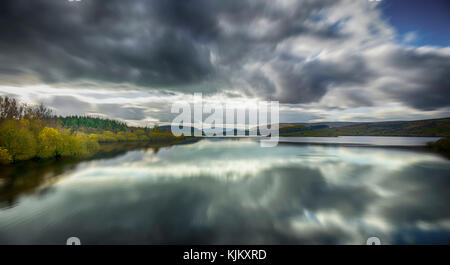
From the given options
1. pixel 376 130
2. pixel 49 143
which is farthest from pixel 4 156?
pixel 376 130

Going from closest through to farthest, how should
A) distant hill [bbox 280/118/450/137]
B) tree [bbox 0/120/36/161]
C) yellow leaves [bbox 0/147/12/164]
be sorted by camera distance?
yellow leaves [bbox 0/147/12/164] < tree [bbox 0/120/36/161] < distant hill [bbox 280/118/450/137]

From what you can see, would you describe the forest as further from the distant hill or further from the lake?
the distant hill

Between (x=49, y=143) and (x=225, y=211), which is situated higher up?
(x=49, y=143)

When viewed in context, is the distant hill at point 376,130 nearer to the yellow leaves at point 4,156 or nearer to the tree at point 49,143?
the tree at point 49,143

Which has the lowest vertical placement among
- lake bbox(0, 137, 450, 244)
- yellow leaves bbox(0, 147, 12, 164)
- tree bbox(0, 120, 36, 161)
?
lake bbox(0, 137, 450, 244)

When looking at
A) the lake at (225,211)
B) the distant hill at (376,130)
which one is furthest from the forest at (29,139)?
the distant hill at (376,130)

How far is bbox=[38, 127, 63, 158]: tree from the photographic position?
2634 centimetres

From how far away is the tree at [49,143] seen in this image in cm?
2634

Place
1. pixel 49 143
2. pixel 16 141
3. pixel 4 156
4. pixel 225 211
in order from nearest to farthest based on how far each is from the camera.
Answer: pixel 225 211 < pixel 4 156 < pixel 16 141 < pixel 49 143

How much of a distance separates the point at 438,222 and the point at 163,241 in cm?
1390

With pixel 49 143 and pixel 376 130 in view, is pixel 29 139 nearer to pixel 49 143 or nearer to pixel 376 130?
pixel 49 143

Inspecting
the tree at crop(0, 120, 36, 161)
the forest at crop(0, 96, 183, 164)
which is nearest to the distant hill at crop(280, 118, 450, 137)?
the forest at crop(0, 96, 183, 164)

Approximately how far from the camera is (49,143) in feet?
88.9
